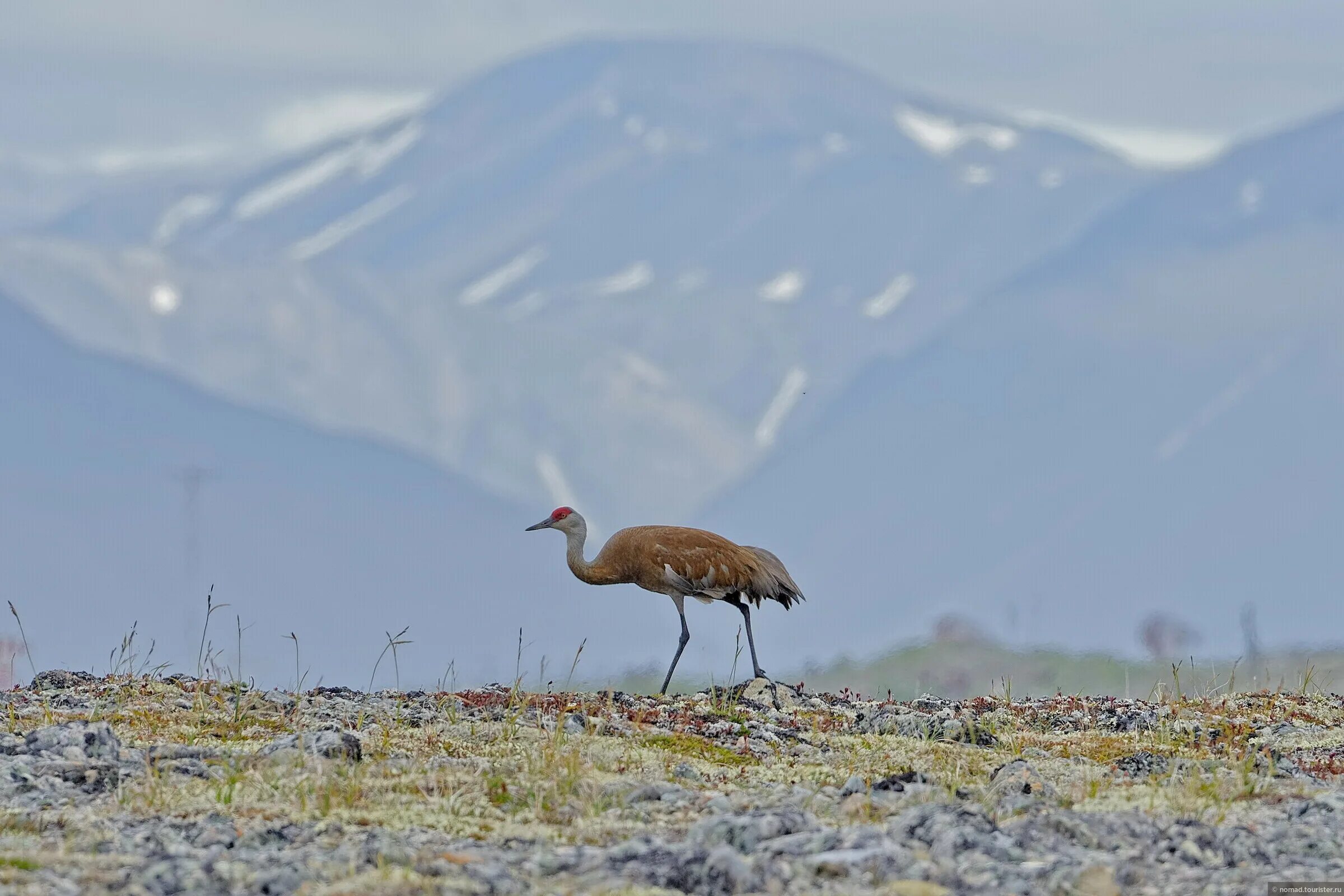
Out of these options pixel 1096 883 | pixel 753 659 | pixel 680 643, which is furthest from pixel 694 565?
pixel 1096 883

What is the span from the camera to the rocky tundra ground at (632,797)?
10219mm

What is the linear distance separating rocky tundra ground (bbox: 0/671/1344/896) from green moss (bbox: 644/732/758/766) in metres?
0.04

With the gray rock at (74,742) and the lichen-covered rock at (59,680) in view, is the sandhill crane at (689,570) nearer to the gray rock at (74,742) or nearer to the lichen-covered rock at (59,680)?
the lichen-covered rock at (59,680)

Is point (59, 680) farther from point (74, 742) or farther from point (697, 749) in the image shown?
point (697, 749)

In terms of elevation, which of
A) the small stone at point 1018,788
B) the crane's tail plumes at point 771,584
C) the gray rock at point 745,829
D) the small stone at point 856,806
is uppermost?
the crane's tail plumes at point 771,584

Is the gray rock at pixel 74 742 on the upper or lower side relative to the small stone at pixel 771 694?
lower

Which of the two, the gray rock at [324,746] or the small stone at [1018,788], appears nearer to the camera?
the small stone at [1018,788]

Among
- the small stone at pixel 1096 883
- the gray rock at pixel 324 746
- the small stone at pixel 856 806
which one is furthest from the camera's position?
the gray rock at pixel 324 746

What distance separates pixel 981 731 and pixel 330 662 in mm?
140105

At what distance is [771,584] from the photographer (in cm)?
2123

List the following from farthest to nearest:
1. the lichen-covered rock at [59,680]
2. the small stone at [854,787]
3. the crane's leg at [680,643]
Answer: the crane's leg at [680,643] → the lichen-covered rock at [59,680] → the small stone at [854,787]

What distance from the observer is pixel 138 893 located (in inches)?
383

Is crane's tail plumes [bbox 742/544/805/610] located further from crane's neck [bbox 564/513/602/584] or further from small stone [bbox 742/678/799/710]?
crane's neck [bbox 564/513/602/584]

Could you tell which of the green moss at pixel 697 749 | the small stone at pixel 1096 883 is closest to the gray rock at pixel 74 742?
the green moss at pixel 697 749
